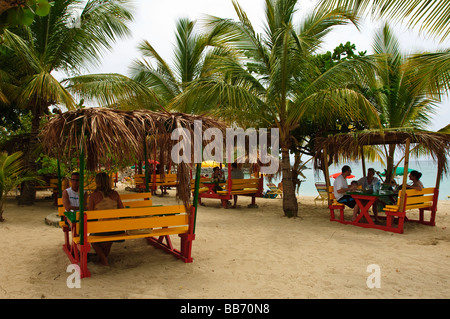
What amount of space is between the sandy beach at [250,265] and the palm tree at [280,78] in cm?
271

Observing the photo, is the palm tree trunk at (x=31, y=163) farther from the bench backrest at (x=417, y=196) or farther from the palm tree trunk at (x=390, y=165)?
the palm tree trunk at (x=390, y=165)

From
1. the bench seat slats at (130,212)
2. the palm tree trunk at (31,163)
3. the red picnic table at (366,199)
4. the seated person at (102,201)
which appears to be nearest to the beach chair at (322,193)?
the red picnic table at (366,199)

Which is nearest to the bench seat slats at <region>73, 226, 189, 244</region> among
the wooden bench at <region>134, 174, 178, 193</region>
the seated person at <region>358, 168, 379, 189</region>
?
the seated person at <region>358, 168, 379, 189</region>

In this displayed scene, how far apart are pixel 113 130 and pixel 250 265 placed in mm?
2612

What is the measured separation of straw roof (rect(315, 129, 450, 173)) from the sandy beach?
1.70m

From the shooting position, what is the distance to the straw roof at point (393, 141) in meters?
6.83

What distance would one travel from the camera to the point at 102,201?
184 inches

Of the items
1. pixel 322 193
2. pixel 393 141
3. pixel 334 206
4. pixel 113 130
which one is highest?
pixel 393 141

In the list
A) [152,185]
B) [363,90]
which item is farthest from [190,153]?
[152,185]

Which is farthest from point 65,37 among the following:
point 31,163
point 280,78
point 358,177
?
point 358,177

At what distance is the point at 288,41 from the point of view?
A: 7961mm

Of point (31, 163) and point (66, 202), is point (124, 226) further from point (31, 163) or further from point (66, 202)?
point (31, 163)
